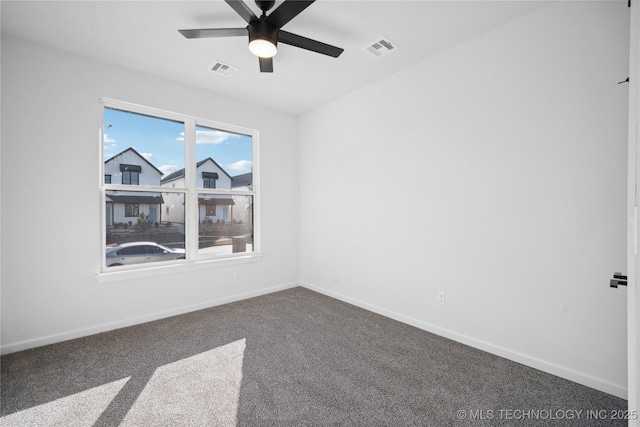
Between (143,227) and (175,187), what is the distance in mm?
593

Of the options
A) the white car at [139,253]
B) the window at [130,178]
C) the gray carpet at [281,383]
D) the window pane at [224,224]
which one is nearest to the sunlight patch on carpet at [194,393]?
the gray carpet at [281,383]

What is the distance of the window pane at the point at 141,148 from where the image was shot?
3182 millimetres

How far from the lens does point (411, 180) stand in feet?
10.5

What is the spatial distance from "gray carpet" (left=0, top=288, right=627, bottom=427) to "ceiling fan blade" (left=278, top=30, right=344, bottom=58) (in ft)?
8.46

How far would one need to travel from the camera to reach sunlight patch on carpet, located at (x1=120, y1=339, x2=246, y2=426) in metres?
1.81

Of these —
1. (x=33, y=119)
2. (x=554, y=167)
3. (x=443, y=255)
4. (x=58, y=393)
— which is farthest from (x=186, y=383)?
(x=554, y=167)

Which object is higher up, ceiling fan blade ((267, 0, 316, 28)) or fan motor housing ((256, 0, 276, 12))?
fan motor housing ((256, 0, 276, 12))

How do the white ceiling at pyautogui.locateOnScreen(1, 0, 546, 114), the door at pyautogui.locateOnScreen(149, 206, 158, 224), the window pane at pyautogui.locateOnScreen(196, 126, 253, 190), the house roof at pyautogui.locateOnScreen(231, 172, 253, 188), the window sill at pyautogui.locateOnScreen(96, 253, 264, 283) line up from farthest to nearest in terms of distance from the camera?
the house roof at pyautogui.locateOnScreen(231, 172, 253, 188), the window pane at pyautogui.locateOnScreen(196, 126, 253, 190), the door at pyautogui.locateOnScreen(149, 206, 158, 224), the window sill at pyautogui.locateOnScreen(96, 253, 264, 283), the white ceiling at pyautogui.locateOnScreen(1, 0, 546, 114)

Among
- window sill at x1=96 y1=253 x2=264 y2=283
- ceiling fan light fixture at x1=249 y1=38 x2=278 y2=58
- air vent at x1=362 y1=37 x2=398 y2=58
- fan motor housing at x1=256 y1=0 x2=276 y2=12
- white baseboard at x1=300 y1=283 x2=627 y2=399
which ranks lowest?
white baseboard at x1=300 y1=283 x2=627 y2=399

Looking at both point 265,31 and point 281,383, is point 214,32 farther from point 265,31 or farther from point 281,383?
point 281,383

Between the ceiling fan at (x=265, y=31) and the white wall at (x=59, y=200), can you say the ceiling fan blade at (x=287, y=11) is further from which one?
the white wall at (x=59, y=200)

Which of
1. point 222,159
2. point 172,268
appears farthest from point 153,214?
point 222,159

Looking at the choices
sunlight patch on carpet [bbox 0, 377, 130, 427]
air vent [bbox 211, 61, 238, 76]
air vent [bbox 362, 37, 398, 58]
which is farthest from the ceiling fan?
sunlight patch on carpet [bbox 0, 377, 130, 427]

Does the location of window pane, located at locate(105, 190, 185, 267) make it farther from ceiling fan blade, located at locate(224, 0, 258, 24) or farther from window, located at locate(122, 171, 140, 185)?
ceiling fan blade, located at locate(224, 0, 258, 24)
